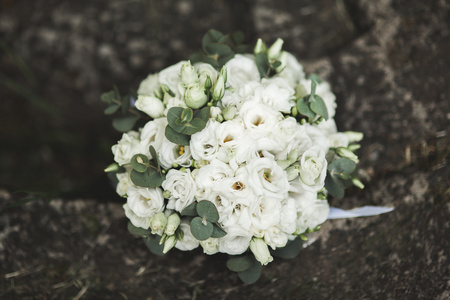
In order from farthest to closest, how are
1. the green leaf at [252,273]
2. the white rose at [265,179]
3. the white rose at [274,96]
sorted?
the green leaf at [252,273] < the white rose at [274,96] < the white rose at [265,179]

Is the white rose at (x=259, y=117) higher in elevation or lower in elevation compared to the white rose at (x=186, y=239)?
higher

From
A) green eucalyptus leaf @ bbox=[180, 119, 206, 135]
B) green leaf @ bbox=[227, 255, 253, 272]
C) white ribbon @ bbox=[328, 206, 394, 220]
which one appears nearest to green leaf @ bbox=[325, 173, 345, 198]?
white ribbon @ bbox=[328, 206, 394, 220]

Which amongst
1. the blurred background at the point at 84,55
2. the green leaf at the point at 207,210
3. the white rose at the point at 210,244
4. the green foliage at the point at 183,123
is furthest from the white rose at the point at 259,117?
the blurred background at the point at 84,55

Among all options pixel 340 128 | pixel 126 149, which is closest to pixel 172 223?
pixel 126 149

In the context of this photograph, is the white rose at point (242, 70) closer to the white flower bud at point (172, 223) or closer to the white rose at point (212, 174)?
the white rose at point (212, 174)

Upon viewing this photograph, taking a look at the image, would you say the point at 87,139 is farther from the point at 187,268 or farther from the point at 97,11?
the point at 187,268

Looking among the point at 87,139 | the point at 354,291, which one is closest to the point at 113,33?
the point at 87,139

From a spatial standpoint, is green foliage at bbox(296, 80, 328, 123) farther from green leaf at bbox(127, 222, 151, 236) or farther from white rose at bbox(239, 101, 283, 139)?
green leaf at bbox(127, 222, 151, 236)

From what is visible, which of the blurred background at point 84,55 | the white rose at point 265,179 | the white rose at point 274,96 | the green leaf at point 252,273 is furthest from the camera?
the blurred background at point 84,55
